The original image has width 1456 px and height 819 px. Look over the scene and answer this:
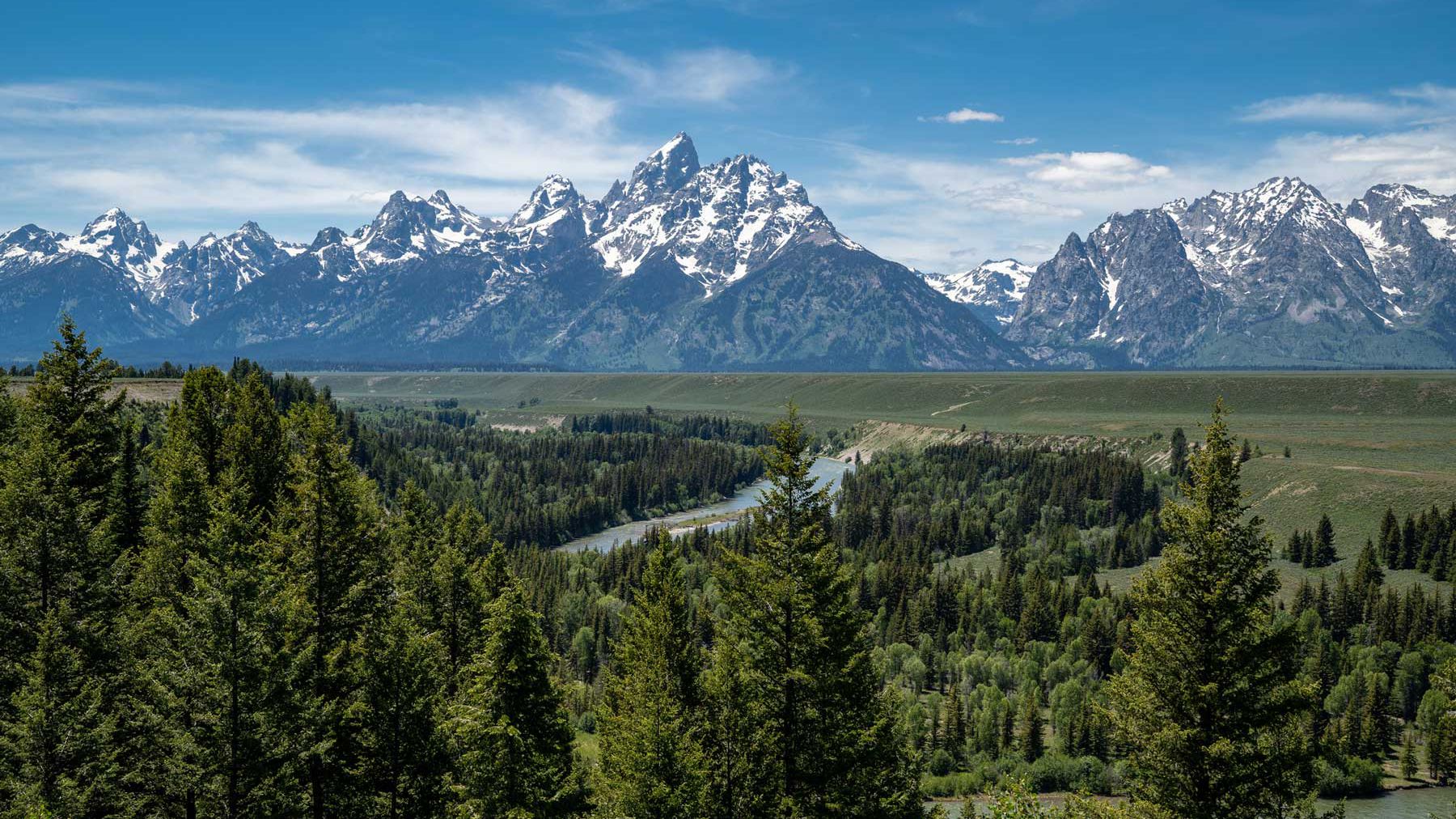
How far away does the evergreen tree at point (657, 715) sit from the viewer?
33.3m

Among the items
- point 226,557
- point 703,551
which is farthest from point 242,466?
point 703,551

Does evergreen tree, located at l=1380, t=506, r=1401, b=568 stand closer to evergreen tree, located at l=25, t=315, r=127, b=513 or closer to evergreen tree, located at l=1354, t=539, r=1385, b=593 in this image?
evergreen tree, located at l=1354, t=539, r=1385, b=593

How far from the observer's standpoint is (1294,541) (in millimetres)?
134750

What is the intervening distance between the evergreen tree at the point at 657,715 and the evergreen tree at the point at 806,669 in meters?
3.25

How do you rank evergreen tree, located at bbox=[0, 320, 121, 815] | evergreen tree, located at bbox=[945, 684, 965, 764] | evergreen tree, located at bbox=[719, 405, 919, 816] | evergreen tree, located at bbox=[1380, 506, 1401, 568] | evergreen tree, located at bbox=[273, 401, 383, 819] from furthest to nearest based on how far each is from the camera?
evergreen tree, located at bbox=[1380, 506, 1401, 568] < evergreen tree, located at bbox=[945, 684, 965, 764] < evergreen tree, located at bbox=[273, 401, 383, 819] < evergreen tree, located at bbox=[0, 320, 121, 815] < evergreen tree, located at bbox=[719, 405, 919, 816]

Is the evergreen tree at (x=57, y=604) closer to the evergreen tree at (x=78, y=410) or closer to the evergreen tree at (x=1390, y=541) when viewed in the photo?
the evergreen tree at (x=78, y=410)

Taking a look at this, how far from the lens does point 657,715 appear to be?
34406 mm

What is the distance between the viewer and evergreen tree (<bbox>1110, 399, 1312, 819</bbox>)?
26328 millimetres

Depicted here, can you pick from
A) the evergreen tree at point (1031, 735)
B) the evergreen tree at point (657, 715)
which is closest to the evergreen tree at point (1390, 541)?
the evergreen tree at point (1031, 735)

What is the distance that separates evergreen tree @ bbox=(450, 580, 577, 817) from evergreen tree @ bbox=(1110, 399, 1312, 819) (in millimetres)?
Answer: 20487

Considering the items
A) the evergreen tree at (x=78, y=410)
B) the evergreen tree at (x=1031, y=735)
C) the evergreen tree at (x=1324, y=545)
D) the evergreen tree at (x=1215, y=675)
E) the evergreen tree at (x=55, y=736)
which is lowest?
the evergreen tree at (x=1031, y=735)

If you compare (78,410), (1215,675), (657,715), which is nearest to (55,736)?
(78,410)

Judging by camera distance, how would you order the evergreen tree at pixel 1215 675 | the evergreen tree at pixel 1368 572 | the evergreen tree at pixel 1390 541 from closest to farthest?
the evergreen tree at pixel 1215 675, the evergreen tree at pixel 1368 572, the evergreen tree at pixel 1390 541

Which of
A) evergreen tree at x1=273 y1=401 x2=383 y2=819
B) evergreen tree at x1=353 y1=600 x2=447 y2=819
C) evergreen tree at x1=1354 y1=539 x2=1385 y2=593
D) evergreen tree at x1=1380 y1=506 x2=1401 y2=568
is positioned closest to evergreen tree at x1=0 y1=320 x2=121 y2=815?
evergreen tree at x1=273 y1=401 x2=383 y2=819
